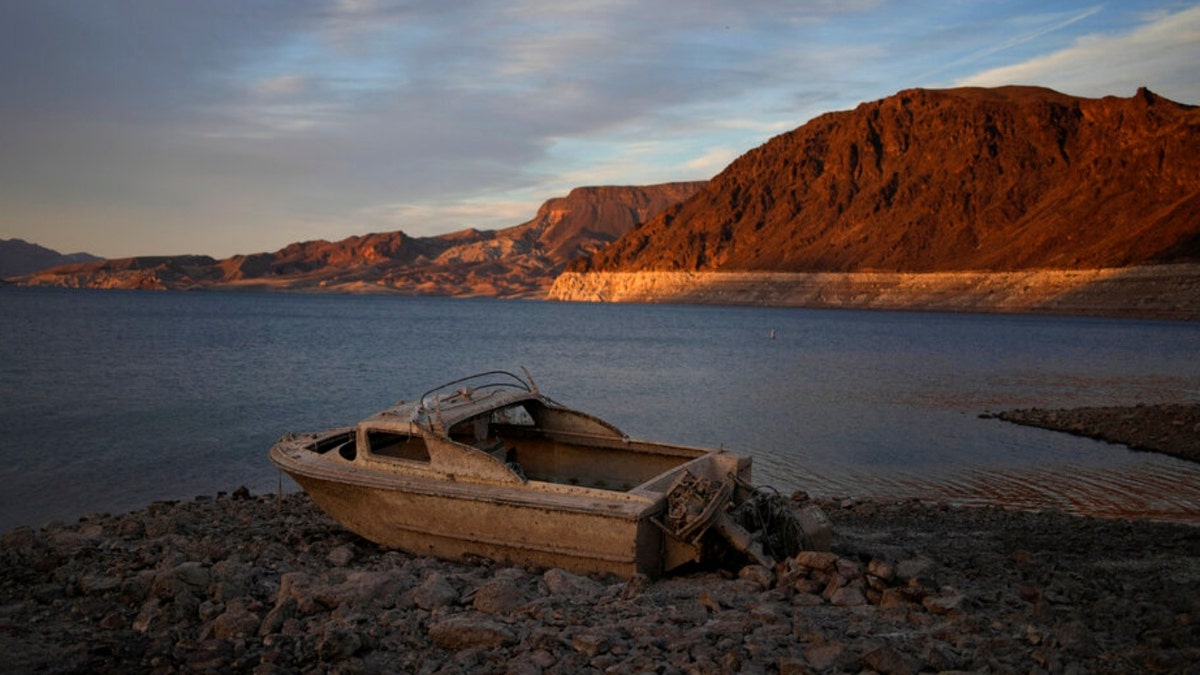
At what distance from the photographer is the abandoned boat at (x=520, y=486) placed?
332 inches

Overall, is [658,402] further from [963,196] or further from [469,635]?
[963,196]

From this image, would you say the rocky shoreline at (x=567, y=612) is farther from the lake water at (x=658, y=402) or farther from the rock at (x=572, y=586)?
the lake water at (x=658, y=402)

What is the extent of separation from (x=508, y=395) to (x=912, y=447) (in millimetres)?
11883

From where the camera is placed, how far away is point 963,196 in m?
149

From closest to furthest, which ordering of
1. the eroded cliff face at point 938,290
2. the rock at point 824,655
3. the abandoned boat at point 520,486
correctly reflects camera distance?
the rock at point 824,655 < the abandoned boat at point 520,486 < the eroded cliff face at point 938,290

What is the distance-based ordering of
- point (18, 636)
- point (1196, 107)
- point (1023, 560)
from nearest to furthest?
1. point (18, 636)
2. point (1023, 560)
3. point (1196, 107)

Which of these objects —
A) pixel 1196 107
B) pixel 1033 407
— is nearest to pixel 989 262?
pixel 1196 107

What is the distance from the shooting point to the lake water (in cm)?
1541

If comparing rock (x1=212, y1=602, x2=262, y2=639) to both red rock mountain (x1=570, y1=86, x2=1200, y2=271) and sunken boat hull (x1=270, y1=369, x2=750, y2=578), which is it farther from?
red rock mountain (x1=570, y1=86, x2=1200, y2=271)

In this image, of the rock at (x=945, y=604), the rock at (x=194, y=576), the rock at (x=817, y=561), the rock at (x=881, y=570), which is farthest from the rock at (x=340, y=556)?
the rock at (x=945, y=604)

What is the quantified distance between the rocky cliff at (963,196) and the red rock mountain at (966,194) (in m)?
0.29

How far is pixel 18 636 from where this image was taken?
21.9 feet

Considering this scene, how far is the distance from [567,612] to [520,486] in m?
1.98

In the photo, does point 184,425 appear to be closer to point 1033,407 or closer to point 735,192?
point 1033,407
